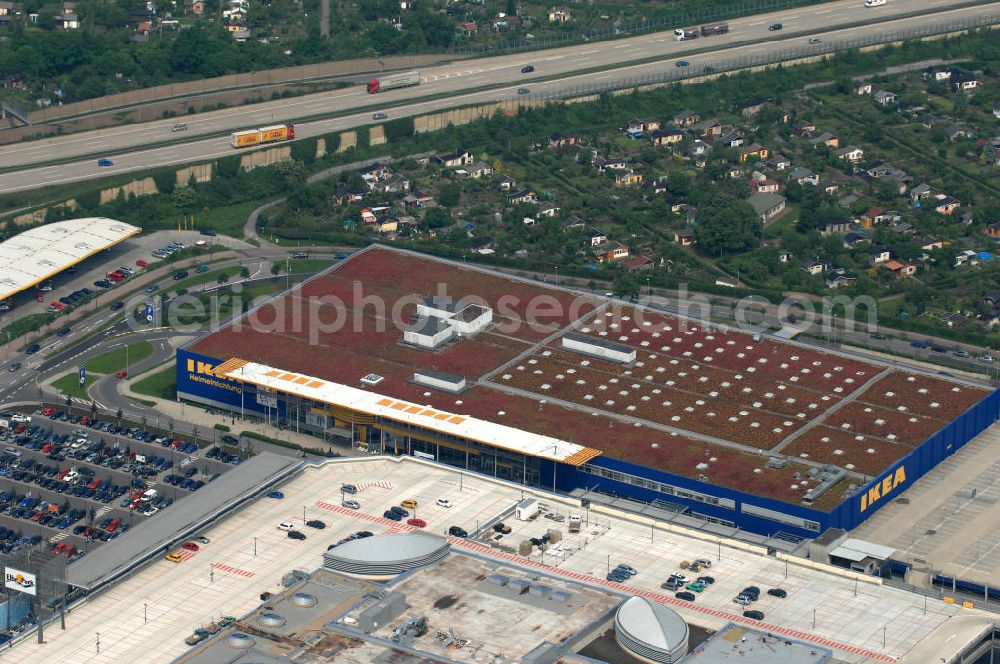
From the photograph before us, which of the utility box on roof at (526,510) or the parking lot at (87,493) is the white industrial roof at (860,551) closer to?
the utility box on roof at (526,510)

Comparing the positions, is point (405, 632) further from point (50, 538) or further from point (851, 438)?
point (851, 438)

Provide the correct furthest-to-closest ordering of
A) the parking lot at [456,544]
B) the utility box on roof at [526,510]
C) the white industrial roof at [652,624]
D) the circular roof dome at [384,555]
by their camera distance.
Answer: the utility box on roof at [526,510] → the circular roof dome at [384,555] → the parking lot at [456,544] → the white industrial roof at [652,624]

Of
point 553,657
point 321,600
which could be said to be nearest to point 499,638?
point 553,657

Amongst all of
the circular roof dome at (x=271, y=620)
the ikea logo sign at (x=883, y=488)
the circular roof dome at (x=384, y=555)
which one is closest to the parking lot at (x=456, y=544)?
the circular roof dome at (x=384, y=555)

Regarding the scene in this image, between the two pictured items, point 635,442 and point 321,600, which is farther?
point 635,442

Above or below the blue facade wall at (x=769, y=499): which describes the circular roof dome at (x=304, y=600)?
above

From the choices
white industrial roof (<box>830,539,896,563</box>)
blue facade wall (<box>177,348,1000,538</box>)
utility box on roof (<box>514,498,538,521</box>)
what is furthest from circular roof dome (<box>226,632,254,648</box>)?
white industrial roof (<box>830,539,896,563</box>)
